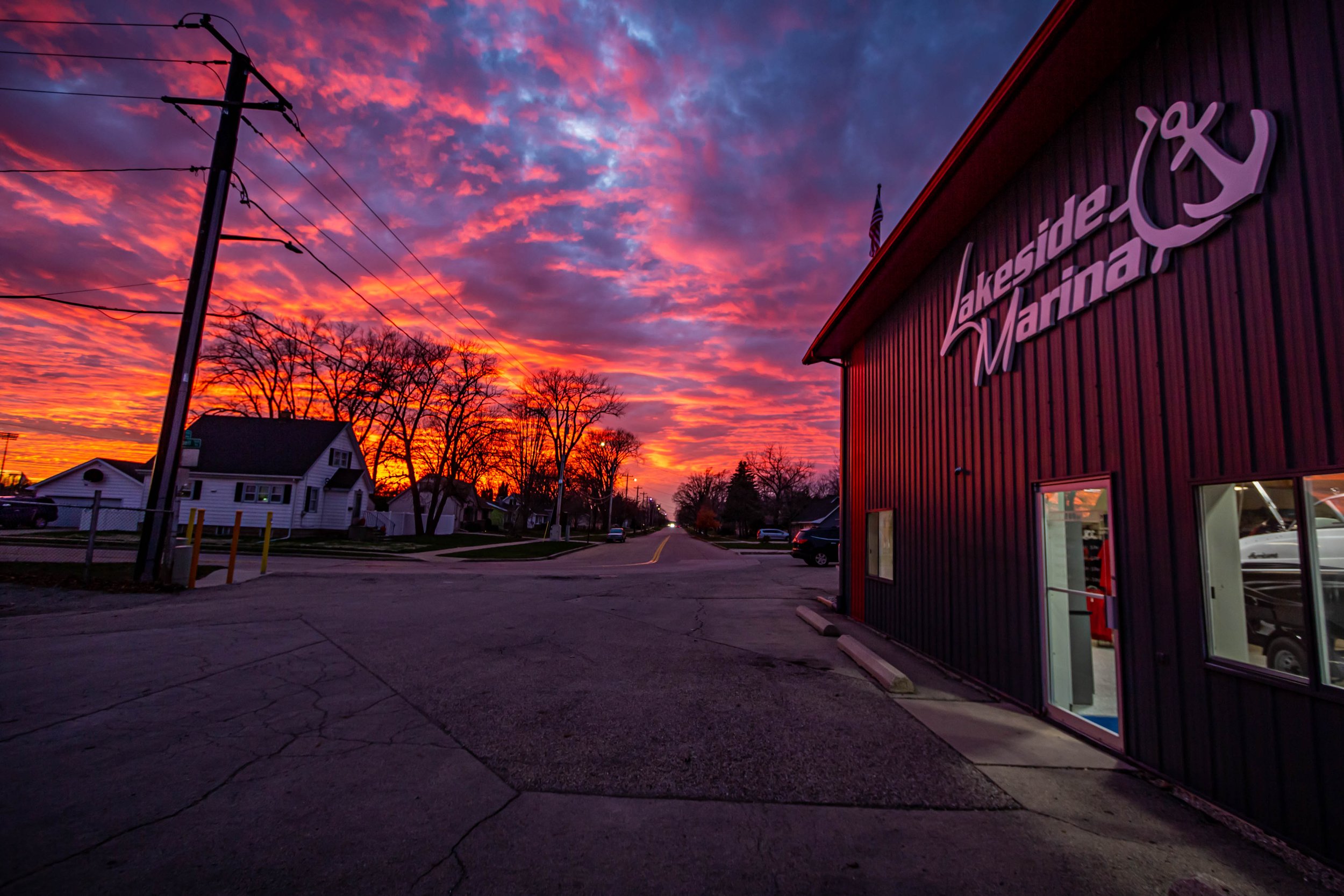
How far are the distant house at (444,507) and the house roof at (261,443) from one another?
6.87 meters

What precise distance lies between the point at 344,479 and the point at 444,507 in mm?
29009

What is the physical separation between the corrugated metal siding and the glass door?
0.15 metres

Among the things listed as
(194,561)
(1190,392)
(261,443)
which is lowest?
(194,561)

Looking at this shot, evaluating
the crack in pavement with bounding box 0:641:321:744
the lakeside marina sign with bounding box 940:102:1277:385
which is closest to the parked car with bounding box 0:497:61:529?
the crack in pavement with bounding box 0:641:321:744

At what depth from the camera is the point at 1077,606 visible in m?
5.89

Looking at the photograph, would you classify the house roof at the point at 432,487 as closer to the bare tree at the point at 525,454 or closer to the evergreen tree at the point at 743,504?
the bare tree at the point at 525,454

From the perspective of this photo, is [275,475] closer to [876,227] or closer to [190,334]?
[190,334]

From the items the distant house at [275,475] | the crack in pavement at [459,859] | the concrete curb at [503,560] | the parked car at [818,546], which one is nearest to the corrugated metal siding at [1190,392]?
the crack in pavement at [459,859]

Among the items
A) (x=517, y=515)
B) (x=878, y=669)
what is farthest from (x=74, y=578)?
(x=517, y=515)

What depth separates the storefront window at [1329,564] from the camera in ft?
11.0

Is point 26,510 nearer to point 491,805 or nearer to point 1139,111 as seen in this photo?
point 491,805

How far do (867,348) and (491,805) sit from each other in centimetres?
1035

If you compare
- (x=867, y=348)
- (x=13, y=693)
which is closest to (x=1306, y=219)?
(x=867, y=348)

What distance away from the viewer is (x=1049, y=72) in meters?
5.43
